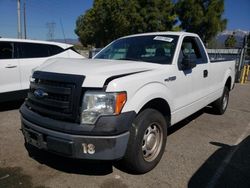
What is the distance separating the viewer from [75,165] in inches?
142

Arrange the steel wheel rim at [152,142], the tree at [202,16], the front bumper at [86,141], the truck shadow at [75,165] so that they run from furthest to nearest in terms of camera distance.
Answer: the tree at [202,16] → the truck shadow at [75,165] → the steel wheel rim at [152,142] → the front bumper at [86,141]

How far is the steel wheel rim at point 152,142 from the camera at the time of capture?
3.31 metres

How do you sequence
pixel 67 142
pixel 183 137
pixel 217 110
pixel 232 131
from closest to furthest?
pixel 67 142
pixel 183 137
pixel 232 131
pixel 217 110

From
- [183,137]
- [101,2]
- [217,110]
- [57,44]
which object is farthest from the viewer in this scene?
[101,2]

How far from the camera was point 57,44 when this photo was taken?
24.2 ft

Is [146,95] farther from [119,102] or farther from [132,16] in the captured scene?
[132,16]

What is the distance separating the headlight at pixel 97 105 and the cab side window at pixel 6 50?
4.26 m

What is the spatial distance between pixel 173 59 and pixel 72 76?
1691mm

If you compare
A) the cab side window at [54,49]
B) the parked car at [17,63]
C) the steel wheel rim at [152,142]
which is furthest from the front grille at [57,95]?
the cab side window at [54,49]

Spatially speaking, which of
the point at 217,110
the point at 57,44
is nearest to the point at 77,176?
the point at 217,110

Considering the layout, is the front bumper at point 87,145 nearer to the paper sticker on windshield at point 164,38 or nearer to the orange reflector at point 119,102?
the orange reflector at point 119,102

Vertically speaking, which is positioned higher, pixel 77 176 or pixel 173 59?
pixel 173 59

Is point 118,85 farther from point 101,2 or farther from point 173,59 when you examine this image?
point 101,2

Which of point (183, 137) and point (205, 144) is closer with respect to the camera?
point (205, 144)
